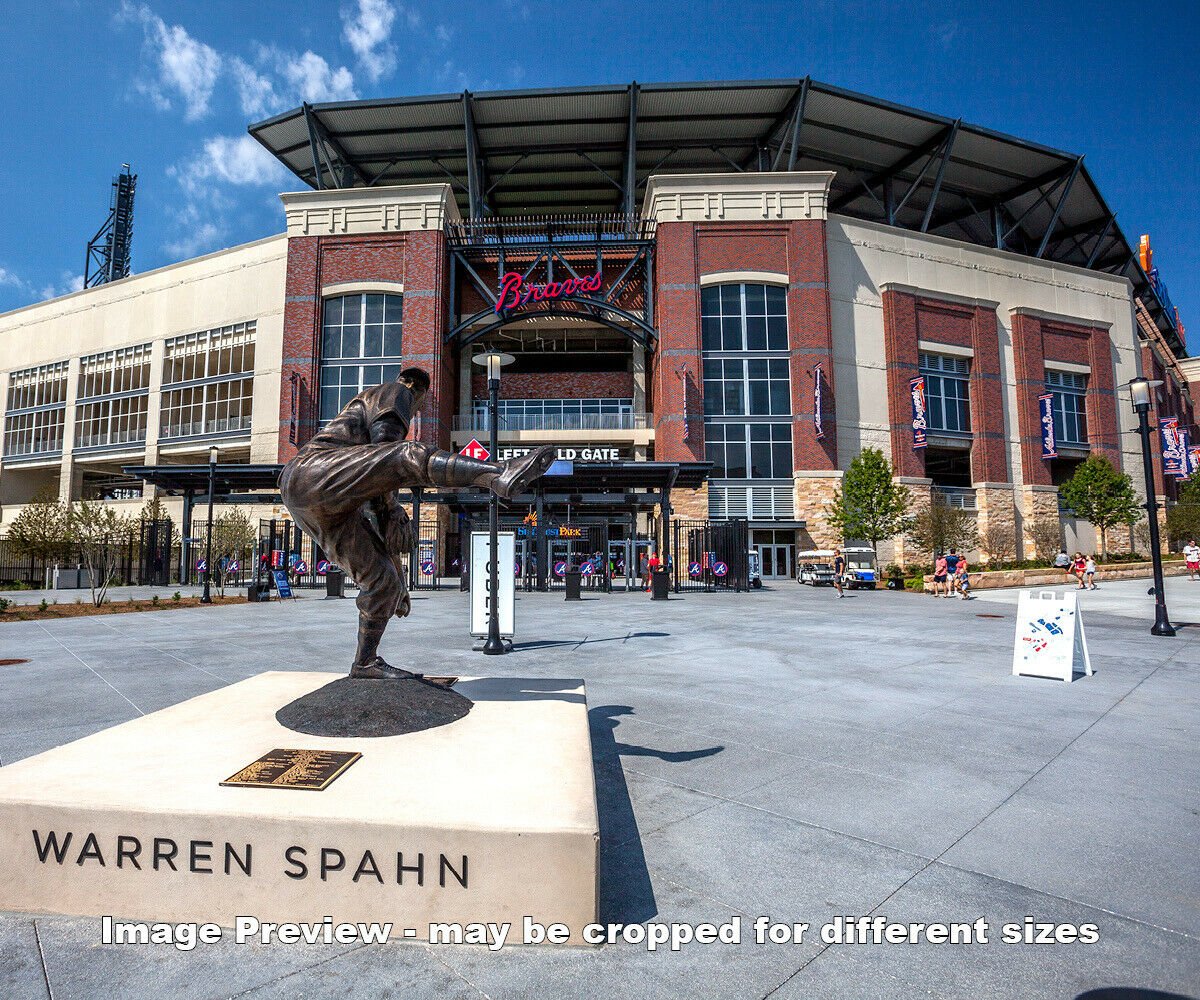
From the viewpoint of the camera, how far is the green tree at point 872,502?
33.4m

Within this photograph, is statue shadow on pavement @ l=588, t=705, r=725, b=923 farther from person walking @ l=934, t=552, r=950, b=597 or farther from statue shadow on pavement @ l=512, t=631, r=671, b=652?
person walking @ l=934, t=552, r=950, b=597

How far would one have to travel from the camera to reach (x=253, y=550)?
33.5 metres

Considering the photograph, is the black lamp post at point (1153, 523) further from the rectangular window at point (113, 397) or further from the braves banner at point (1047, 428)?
the rectangular window at point (113, 397)

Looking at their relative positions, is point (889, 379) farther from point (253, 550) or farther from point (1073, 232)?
point (253, 550)

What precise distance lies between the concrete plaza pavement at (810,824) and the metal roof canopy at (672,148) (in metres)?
37.4

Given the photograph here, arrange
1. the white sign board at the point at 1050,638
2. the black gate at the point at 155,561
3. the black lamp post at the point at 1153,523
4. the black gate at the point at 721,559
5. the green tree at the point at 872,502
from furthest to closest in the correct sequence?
the green tree at the point at 872,502, the black gate at the point at 155,561, the black gate at the point at 721,559, the black lamp post at the point at 1153,523, the white sign board at the point at 1050,638

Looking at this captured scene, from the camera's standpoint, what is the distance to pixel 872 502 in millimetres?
33500

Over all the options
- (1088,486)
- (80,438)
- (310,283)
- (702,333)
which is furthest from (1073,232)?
(80,438)

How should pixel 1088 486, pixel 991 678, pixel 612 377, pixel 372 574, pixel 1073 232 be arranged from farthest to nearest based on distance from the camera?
pixel 1073 232 < pixel 612 377 < pixel 1088 486 < pixel 991 678 < pixel 372 574

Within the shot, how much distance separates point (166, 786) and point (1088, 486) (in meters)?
48.3

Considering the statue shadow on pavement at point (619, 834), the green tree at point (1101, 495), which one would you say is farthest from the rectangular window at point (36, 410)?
the green tree at point (1101, 495)

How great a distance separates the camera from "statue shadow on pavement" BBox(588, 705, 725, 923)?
110 inches

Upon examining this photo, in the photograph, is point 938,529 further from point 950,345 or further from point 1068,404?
point 1068,404

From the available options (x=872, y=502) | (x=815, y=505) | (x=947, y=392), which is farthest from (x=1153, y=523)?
(x=947, y=392)
